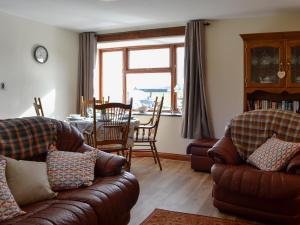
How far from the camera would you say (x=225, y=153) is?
3.05 m

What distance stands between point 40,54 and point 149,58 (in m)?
1.90

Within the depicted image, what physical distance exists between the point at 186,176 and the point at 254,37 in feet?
6.63

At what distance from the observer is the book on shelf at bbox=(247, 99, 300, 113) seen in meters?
4.20

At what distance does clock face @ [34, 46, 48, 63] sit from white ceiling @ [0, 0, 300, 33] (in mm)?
418

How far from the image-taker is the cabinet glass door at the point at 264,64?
4148 millimetres

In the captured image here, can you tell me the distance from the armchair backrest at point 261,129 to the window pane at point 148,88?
8.20 feet

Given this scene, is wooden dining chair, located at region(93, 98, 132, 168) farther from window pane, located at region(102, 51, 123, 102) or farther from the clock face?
window pane, located at region(102, 51, 123, 102)

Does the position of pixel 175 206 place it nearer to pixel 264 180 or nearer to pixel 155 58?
pixel 264 180

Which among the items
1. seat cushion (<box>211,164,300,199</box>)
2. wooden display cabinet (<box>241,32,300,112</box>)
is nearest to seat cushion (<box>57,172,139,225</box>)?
seat cushion (<box>211,164,300,199</box>)

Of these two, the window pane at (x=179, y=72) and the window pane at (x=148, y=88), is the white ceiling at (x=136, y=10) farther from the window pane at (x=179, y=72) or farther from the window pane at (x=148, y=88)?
the window pane at (x=148, y=88)

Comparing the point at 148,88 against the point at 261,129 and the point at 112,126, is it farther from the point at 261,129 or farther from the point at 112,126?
the point at 261,129

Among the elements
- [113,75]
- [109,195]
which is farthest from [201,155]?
[113,75]

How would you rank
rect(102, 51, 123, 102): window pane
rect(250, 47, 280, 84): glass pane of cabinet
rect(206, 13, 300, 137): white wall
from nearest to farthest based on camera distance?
1. rect(250, 47, 280, 84): glass pane of cabinet
2. rect(206, 13, 300, 137): white wall
3. rect(102, 51, 123, 102): window pane

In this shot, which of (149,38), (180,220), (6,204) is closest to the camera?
(6,204)
